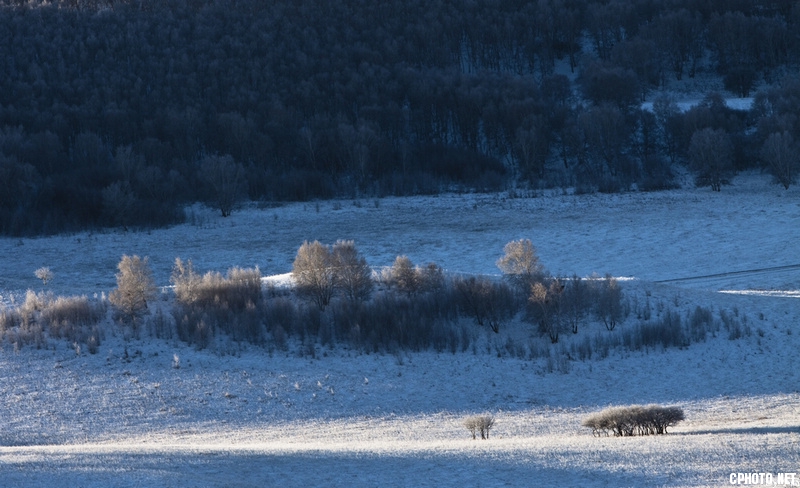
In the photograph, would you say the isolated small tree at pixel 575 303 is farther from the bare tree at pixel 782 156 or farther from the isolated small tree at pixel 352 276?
the bare tree at pixel 782 156

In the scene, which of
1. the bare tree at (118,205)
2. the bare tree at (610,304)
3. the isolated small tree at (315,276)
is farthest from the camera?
the bare tree at (118,205)

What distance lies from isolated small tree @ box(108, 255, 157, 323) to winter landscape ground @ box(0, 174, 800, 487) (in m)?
0.73

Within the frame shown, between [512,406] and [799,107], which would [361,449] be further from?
[799,107]

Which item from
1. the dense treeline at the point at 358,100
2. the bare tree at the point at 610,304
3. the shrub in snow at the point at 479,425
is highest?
the dense treeline at the point at 358,100

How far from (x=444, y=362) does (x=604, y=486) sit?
10.3 meters

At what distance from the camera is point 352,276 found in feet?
81.0

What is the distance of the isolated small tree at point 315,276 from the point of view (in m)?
24.3

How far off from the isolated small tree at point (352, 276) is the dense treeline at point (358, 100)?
25.6m

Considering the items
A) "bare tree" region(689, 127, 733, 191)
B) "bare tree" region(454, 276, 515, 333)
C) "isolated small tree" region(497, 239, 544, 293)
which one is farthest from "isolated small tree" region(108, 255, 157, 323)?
"bare tree" region(689, 127, 733, 191)

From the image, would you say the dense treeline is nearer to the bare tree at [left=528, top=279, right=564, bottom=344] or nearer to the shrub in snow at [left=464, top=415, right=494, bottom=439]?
the bare tree at [left=528, top=279, right=564, bottom=344]

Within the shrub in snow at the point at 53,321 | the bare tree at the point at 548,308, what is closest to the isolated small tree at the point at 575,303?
the bare tree at the point at 548,308

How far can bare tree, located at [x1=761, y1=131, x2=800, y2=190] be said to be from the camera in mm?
47812

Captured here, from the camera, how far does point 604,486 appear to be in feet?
35.7

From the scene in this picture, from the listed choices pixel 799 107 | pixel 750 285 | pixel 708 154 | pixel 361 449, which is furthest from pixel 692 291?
pixel 799 107
